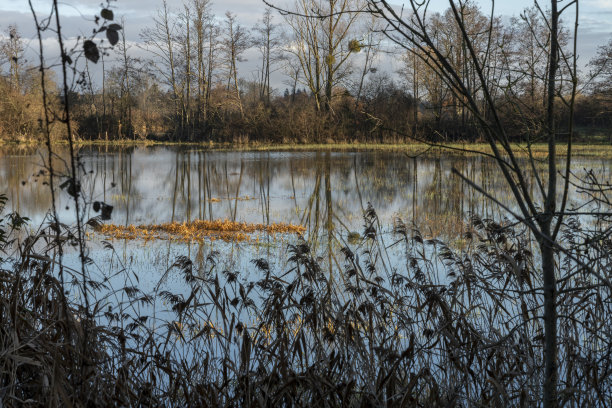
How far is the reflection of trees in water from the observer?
9.77 m

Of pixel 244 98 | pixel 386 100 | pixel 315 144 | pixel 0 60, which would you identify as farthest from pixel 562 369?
pixel 244 98

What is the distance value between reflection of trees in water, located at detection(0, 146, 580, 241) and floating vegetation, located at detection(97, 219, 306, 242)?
0.53 m

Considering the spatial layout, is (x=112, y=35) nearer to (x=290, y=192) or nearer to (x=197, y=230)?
(x=197, y=230)

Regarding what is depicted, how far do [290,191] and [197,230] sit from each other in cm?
507

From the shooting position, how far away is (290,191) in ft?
43.8

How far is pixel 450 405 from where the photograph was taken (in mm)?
2361

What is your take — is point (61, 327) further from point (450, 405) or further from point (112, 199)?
point (112, 199)

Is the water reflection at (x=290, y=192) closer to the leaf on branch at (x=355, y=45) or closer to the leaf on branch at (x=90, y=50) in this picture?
the leaf on branch at (x=355, y=45)

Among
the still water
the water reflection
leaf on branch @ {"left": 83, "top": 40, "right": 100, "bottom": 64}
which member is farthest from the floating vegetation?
leaf on branch @ {"left": 83, "top": 40, "right": 100, "bottom": 64}

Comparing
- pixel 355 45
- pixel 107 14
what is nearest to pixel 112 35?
pixel 107 14

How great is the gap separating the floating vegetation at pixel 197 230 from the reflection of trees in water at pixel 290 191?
1.74 ft

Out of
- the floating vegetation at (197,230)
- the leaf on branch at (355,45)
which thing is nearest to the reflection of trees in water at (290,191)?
the floating vegetation at (197,230)

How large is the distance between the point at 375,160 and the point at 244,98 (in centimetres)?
2249

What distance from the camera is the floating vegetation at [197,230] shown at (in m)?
8.01
